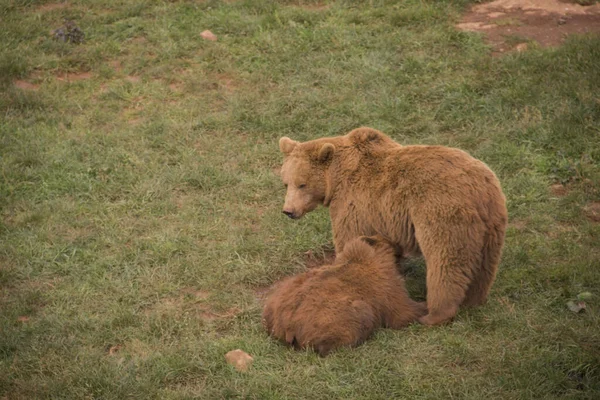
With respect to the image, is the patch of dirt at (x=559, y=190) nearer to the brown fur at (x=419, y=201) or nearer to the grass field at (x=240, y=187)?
the grass field at (x=240, y=187)

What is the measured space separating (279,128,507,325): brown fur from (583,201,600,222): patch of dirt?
2.01 metres

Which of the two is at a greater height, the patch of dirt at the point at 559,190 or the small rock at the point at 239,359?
the patch of dirt at the point at 559,190

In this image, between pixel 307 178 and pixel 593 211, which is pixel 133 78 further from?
pixel 593 211

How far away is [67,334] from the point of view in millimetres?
6688

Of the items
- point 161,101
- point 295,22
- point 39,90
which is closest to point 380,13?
point 295,22

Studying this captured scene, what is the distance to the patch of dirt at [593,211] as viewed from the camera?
7844mm

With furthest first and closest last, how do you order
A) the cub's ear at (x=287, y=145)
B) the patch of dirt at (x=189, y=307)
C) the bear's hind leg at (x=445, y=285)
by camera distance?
the cub's ear at (x=287, y=145)
the patch of dirt at (x=189, y=307)
the bear's hind leg at (x=445, y=285)

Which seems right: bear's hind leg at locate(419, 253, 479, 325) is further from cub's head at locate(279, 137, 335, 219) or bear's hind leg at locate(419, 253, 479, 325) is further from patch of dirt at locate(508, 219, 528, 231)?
patch of dirt at locate(508, 219, 528, 231)

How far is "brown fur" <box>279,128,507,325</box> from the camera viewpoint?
20.2 ft

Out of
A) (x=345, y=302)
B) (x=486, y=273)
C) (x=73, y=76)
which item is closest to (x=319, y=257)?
(x=345, y=302)

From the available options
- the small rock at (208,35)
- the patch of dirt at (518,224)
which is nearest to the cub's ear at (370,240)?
the patch of dirt at (518,224)

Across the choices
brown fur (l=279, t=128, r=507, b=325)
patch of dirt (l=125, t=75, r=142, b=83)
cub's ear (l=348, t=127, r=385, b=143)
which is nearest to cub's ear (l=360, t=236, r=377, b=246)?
brown fur (l=279, t=128, r=507, b=325)

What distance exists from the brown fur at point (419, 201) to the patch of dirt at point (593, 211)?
6.59ft

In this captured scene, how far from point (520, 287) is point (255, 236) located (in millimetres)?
2733
